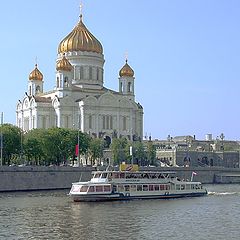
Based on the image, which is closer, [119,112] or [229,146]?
[119,112]

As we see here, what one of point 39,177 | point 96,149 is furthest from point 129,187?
point 96,149

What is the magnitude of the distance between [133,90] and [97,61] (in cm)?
973

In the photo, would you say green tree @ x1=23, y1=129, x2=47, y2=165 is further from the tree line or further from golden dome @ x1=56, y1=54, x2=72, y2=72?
golden dome @ x1=56, y1=54, x2=72, y2=72

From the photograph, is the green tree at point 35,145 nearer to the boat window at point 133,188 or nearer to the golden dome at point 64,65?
the golden dome at point 64,65

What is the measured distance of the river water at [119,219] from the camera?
44719 mm

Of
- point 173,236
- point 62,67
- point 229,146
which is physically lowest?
point 173,236

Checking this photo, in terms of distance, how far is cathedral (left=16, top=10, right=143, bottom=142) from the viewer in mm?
129250

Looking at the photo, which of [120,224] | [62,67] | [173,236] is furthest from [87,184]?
[62,67]

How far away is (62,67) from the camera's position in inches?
5079

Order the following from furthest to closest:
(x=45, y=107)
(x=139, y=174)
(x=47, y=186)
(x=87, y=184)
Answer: (x=45, y=107), (x=47, y=186), (x=139, y=174), (x=87, y=184)

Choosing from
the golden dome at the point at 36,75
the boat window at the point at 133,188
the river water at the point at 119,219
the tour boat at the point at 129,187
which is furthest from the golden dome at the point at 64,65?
the boat window at the point at 133,188

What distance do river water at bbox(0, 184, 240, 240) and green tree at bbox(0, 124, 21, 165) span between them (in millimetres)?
26709

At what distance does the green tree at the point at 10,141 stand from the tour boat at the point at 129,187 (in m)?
28.0

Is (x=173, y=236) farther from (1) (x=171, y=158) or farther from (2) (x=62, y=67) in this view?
(1) (x=171, y=158)
